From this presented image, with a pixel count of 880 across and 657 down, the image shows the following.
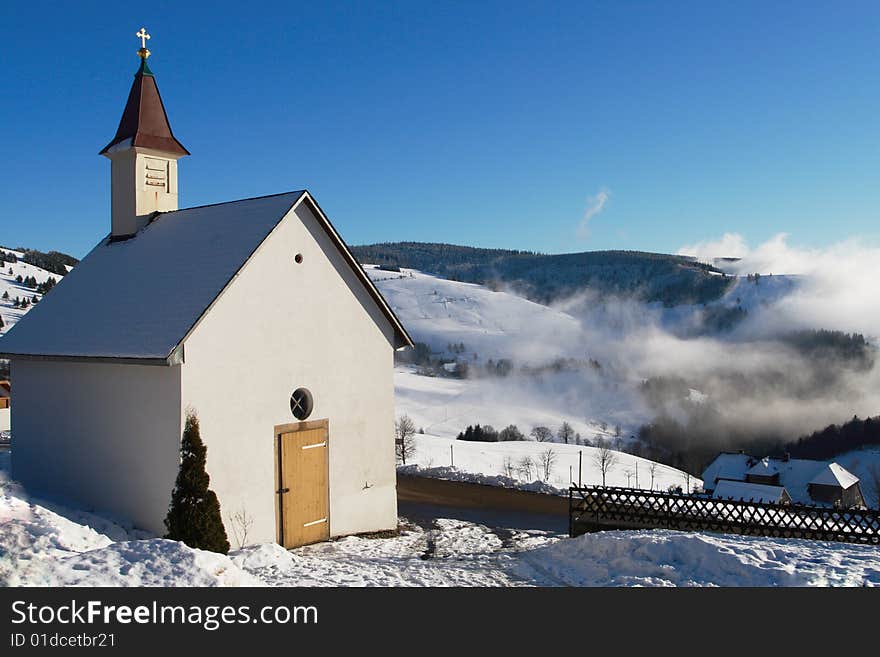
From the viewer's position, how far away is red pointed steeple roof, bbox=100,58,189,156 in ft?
58.5

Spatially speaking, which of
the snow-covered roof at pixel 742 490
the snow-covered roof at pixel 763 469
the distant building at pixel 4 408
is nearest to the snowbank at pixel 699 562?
the distant building at pixel 4 408

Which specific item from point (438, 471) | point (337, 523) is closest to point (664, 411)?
point (438, 471)

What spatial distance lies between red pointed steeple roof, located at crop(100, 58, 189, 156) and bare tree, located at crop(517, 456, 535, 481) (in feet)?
144

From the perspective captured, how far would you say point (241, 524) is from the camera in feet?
43.0

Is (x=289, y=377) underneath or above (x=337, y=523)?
above

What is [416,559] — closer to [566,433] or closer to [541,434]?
[541,434]

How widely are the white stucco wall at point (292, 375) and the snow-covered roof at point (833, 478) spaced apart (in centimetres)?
7337

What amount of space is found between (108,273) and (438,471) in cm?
1354

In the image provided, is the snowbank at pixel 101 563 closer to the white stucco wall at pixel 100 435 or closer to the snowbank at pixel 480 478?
the white stucco wall at pixel 100 435

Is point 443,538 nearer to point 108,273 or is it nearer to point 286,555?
point 286,555

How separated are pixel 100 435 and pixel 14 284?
100999 millimetres

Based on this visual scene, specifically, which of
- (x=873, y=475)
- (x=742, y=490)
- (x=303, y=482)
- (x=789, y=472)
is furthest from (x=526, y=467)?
(x=873, y=475)
